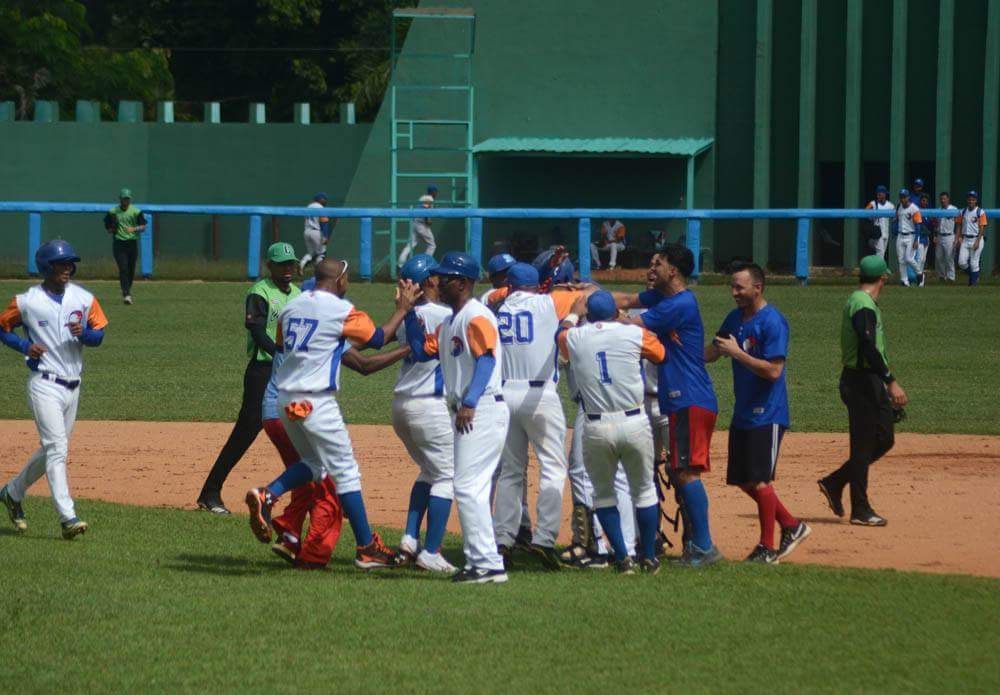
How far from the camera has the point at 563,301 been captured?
9273mm

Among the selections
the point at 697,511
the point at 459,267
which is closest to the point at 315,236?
the point at 697,511

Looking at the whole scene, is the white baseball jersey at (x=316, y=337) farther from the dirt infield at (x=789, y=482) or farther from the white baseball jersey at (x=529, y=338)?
the dirt infield at (x=789, y=482)

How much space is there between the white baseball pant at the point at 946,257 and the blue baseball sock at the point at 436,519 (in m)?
22.4

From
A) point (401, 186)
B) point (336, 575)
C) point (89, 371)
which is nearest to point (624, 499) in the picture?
point (336, 575)

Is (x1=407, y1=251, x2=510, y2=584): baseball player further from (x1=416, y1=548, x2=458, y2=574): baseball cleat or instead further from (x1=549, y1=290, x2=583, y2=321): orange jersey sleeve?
(x1=549, y1=290, x2=583, y2=321): orange jersey sleeve

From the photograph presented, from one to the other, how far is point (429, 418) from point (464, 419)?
61cm

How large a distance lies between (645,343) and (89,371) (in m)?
12.3

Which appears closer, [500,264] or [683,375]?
[683,375]

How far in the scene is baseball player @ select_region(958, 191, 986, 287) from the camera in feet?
92.6

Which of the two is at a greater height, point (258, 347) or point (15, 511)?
point (258, 347)

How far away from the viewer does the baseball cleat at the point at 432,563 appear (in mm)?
8797

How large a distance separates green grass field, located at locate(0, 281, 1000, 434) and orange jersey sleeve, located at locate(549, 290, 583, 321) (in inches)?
250

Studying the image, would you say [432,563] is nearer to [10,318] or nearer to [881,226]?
[10,318]

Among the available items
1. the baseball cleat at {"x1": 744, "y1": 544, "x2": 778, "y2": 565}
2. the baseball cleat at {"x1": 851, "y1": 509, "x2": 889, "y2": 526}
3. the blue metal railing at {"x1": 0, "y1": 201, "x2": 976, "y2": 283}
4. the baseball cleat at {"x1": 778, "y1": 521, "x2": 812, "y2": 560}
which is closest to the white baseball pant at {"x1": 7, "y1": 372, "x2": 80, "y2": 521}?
the baseball cleat at {"x1": 744, "y1": 544, "x2": 778, "y2": 565}
